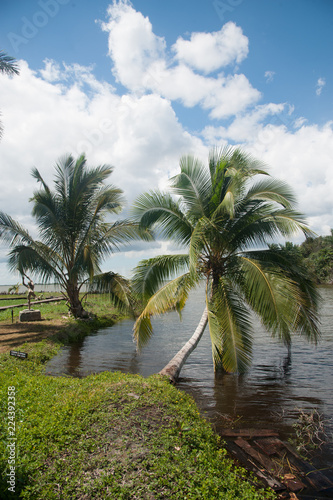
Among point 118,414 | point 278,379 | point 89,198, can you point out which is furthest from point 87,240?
point 118,414

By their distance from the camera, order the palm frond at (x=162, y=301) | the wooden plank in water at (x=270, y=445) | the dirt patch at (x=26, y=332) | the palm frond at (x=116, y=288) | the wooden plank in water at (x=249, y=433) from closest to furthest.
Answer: the wooden plank in water at (x=270, y=445) → the wooden plank in water at (x=249, y=433) → the palm frond at (x=162, y=301) → the dirt patch at (x=26, y=332) → the palm frond at (x=116, y=288)

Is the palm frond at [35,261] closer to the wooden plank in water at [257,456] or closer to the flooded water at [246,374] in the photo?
the flooded water at [246,374]

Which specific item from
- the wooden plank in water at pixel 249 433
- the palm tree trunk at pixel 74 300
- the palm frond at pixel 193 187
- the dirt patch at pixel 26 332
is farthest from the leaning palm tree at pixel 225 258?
the palm tree trunk at pixel 74 300

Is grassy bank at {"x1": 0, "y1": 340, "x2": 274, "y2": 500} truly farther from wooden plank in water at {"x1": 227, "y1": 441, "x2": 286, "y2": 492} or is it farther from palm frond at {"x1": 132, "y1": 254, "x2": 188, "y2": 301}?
palm frond at {"x1": 132, "y1": 254, "x2": 188, "y2": 301}

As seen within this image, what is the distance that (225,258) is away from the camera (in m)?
9.09

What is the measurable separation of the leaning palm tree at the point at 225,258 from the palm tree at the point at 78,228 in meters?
5.44

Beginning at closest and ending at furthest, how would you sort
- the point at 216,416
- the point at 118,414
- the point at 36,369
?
the point at 118,414 → the point at 216,416 → the point at 36,369

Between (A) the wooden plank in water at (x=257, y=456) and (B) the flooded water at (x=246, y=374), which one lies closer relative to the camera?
(A) the wooden plank in water at (x=257, y=456)

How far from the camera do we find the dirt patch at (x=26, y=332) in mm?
11006

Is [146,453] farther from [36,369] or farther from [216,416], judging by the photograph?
[36,369]

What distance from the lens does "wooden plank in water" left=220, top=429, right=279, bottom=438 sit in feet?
17.1

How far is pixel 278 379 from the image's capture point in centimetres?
887

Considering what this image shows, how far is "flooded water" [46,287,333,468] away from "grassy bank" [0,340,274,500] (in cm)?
174

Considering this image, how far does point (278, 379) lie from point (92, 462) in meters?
6.71
